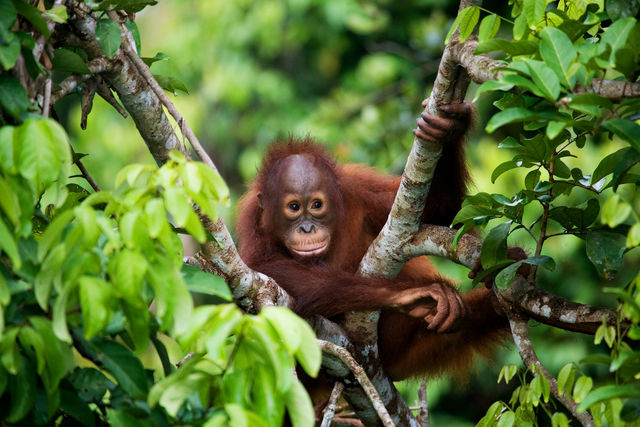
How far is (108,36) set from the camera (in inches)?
92.8

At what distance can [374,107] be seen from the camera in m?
6.82

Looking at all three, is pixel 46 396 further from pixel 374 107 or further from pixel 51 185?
pixel 374 107

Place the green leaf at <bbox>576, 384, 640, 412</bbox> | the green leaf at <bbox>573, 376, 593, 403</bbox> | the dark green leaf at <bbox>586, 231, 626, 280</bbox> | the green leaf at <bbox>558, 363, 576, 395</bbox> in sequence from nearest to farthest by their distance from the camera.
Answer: the green leaf at <bbox>576, 384, 640, 412</bbox>, the green leaf at <bbox>573, 376, 593, 403</bbox>, the green leaf at <bbox>558, 363, 576, 395</bbox>, the dark green leaf at <bbox>586, 231, 626, 280</bbox>

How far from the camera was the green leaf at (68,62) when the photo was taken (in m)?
2.33

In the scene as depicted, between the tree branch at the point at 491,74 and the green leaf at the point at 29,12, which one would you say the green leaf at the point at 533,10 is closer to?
the tree branch at the point at 491,74

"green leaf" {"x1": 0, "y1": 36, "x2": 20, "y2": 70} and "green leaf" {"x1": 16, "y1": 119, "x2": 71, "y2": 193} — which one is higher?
"green leaf" {"x1": 0, "y1": 36, "x2": 20, "y2": 70}

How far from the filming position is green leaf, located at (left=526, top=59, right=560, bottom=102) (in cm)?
182

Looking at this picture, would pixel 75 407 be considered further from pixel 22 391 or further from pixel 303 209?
pixel 303 209

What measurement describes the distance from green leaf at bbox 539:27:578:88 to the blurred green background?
3829mm

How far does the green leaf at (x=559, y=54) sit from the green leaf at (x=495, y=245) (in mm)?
777

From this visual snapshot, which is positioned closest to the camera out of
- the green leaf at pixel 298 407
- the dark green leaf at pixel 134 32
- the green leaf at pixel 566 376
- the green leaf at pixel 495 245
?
the green leaf at pixel 298 407

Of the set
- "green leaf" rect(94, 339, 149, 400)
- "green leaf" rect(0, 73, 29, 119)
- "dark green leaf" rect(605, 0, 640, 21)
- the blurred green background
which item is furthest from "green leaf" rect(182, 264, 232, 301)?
the blurred green background

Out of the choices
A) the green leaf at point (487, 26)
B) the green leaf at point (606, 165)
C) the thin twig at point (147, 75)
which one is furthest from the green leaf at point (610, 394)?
the thin twig at point (147, 75)

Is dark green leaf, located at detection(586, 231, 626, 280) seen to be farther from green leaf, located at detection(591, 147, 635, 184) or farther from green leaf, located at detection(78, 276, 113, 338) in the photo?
green leaf, located at detection(78, 276, 113, 338)
